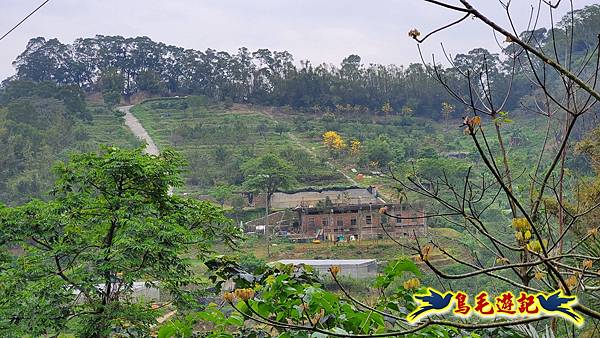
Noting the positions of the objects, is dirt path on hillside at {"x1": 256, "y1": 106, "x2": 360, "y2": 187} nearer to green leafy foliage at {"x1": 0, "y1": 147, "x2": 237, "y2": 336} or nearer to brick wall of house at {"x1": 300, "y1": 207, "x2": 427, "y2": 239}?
brick wall of house at {"x1": 300, "y1": 207, "x2": 427, "y2": 239}

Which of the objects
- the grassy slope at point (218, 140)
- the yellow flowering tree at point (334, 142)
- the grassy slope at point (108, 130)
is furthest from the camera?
the grassy slope at point (108, 130)

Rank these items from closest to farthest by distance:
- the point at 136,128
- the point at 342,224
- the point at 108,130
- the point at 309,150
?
the point at 342,224, the point at 309,150, the point at 108,130, the point at 136,128

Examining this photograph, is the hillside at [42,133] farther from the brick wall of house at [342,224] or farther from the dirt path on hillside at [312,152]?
the dirt path on hillside at [312,152]

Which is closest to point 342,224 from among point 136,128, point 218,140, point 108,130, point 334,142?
point 334,142

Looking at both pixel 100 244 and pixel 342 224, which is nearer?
pixel 100 244

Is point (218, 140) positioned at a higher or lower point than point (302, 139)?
higher

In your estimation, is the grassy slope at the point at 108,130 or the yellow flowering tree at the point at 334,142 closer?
the yellow flowering tree at the point at 334,142

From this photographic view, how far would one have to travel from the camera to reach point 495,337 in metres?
1.09

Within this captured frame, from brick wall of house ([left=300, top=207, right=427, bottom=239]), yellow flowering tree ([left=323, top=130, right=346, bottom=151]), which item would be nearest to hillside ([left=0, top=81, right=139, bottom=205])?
brick wall of house ([left=300, top=207, right=427, bottom=239])

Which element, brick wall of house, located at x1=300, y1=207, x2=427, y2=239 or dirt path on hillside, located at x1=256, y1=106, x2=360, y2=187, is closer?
brick wall of house, located at x1=300, y1=207, x2=427, y2=239

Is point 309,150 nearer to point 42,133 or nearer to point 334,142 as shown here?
point 334,142

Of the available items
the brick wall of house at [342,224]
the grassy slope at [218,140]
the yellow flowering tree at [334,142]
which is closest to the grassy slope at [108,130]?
the grassy slope at [218,140]

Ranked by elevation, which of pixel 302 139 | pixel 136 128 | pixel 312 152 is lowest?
pixel 312 152

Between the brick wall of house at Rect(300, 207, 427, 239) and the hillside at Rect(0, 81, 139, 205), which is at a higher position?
the hillside at Rect(0, 81, 139, 205)
